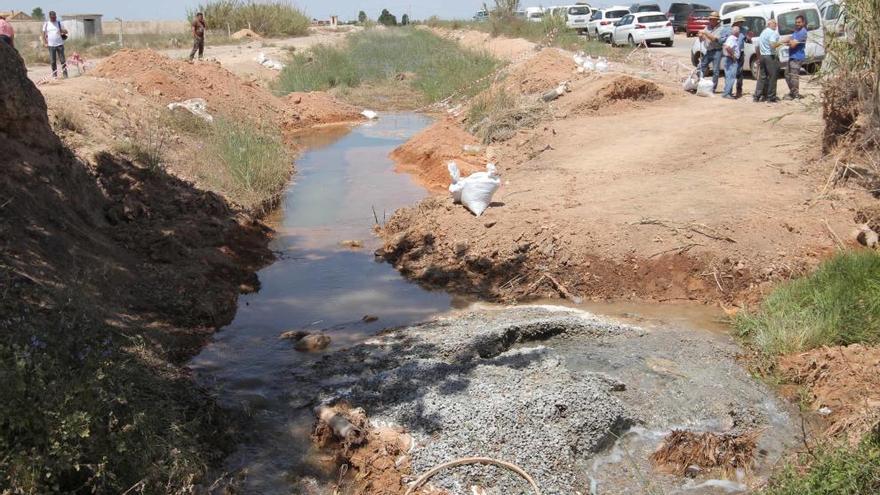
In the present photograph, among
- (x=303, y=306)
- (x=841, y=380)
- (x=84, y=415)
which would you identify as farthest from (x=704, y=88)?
(x=84, y=415)

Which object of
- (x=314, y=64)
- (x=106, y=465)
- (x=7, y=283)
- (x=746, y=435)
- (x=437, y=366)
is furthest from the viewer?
(x=314, y=64)

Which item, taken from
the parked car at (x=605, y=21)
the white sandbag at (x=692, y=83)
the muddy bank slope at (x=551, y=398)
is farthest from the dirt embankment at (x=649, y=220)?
the parked car at (x=605, y=21)

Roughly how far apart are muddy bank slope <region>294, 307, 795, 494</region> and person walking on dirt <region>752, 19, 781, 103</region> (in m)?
9.17

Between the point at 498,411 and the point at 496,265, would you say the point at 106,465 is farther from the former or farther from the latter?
the point at 496,265

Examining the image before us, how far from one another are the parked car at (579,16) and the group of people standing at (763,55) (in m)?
20.4

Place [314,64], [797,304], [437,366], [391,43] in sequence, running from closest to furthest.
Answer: [437,366] < [797,304] < [314,64] < [391,43]

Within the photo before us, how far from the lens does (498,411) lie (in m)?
4.91

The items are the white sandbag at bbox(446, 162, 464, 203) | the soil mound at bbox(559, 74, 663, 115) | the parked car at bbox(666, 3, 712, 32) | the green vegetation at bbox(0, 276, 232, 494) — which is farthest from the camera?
the parked car at bbox(666, 3, 712, 32)

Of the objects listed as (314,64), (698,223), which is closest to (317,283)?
(698,223)

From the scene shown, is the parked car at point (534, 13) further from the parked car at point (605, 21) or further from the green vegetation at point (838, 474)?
the green vegetation at point (838, 474)

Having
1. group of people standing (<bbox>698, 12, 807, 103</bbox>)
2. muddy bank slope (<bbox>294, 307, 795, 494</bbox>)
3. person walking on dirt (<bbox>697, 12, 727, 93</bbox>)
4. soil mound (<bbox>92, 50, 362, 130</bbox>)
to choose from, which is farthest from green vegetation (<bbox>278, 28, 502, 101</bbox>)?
muddy bank slope (<bbox>294, 307, 795, 494</bbox>)

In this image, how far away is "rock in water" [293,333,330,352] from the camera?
6.78 m

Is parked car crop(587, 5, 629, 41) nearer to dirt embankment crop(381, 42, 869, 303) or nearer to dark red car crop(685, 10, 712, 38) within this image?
dark red car crop(685, 10, 712, 38)

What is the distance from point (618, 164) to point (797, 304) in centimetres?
495
